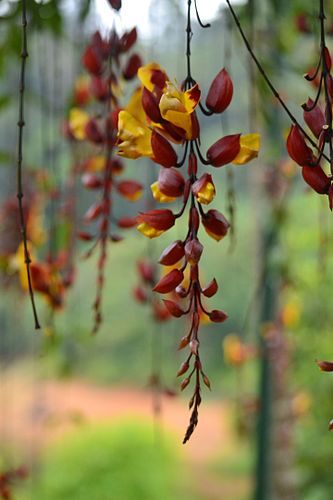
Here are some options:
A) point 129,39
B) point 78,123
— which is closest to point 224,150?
point 129,39

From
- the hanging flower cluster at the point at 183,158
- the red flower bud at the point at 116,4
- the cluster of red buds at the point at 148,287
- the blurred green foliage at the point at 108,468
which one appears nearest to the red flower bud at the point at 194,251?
the hanging flower cluster at the point at 183,158

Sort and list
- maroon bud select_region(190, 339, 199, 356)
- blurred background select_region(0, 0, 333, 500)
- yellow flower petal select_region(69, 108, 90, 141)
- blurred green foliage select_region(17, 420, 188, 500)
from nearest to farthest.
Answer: maroon bud select_region(190, 339, 199, 356), yellow flower petal select_region(69, 108, 90, 141), blurred background select_region(0, 0, 333, 500), blurred green foliage select_region(17, 420, 188, 500)

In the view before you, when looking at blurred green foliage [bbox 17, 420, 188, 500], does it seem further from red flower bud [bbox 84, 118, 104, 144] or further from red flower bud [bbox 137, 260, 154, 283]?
red flower bud [bbox 84, 118, 104, 144]

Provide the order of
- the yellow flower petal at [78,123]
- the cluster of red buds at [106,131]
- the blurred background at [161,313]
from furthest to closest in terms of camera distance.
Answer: the blurred background at [161,313] → the yellow flower petal at [78,123] → the cluster of red buds at [106,131]

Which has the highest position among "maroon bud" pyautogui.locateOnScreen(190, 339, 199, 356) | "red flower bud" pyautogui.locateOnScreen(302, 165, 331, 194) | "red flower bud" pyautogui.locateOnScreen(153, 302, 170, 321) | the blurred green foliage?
"red flower bud" pyautogui.locateOnScreen(302, 165, 331, 194)

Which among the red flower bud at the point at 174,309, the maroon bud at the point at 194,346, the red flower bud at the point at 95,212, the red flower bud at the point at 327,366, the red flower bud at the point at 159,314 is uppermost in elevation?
the red flower bud at the point at 95,212

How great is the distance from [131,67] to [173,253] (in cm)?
20

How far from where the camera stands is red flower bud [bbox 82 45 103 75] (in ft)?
1.52

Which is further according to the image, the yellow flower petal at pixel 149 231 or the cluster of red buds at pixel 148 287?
the cluster of red buds at pixel 148 287

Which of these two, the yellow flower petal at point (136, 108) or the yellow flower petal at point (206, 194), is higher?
the yellow flower petal at point (136, 108)

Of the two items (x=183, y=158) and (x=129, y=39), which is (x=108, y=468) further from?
(x=183, y=158)

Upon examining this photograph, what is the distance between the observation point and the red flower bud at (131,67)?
438 mm

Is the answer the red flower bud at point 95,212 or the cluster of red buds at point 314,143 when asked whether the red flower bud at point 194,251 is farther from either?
the red flower bud at point 95,212

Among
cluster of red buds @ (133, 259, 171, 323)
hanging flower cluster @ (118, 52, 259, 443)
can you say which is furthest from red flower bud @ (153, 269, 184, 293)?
cluster of red buds @ (133, 259, 171, 323)
